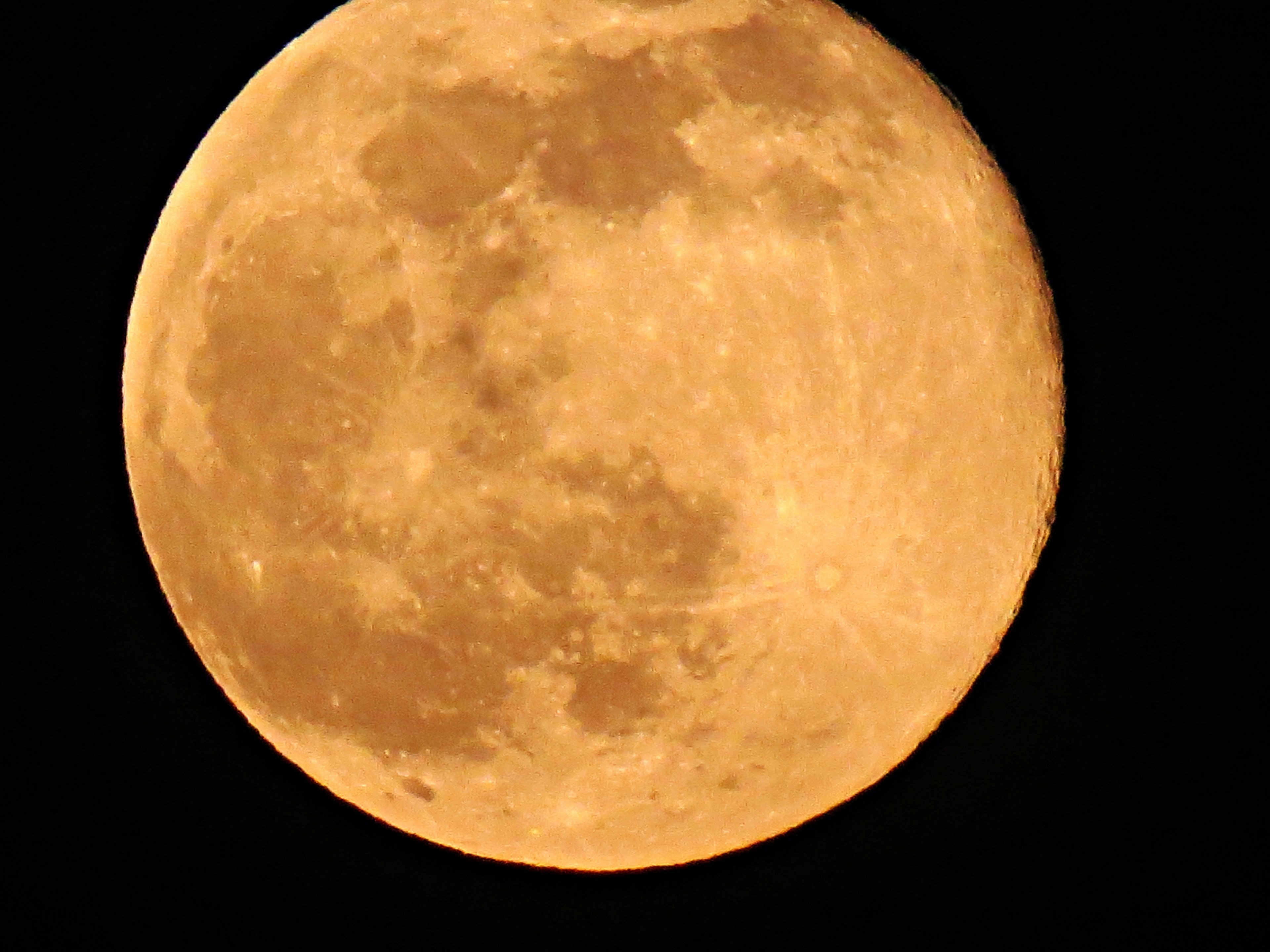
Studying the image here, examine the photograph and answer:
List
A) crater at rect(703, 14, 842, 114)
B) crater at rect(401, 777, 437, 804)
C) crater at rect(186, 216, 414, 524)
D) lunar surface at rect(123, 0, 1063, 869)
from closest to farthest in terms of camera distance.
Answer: lunar surface at rect(123, 0, 1063, 869)
crater at rect(186, 216, 414, 524)
crater at rect(703, 14, 842, 114)
crater at rect(401, 777, 437, 804)

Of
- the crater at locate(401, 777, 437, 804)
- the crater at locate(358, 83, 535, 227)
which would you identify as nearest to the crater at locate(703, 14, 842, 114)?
the crater at locate(358, 83, 535, 227)

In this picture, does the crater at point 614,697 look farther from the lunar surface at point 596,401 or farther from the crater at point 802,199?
the crater at point 802,199

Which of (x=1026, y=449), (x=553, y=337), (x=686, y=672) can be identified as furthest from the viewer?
(x=1026, y=449)

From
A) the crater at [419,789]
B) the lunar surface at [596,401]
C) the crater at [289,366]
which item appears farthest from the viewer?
the crater at [419,789]

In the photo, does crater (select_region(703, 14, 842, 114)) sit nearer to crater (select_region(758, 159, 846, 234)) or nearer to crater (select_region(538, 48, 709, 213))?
crater (select_region(538, 48, 709, 213))

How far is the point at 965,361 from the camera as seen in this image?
4348 mm

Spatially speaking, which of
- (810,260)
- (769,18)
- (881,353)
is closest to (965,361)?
(881,353)

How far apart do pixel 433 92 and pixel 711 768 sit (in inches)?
99.8

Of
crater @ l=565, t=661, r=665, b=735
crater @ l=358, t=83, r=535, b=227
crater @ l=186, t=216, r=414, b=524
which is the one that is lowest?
crater @ l=565, t=661, r=665, b=735

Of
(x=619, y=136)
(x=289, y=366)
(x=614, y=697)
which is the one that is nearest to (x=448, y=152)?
(x=619, y=136)

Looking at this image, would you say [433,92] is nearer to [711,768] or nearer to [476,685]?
[476,685]

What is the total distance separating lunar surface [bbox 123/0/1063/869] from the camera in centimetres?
404

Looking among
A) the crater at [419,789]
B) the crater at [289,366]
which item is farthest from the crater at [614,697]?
the crater at [289,366]

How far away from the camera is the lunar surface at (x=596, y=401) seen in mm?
4043
